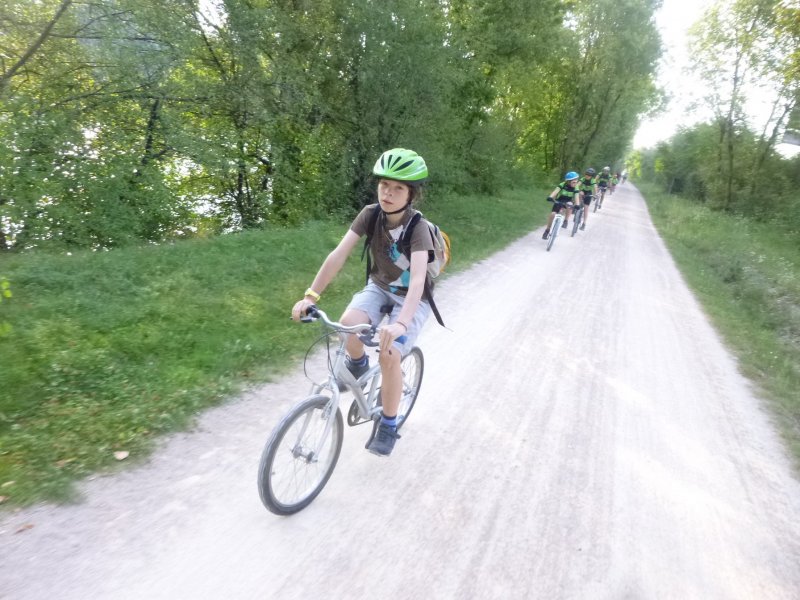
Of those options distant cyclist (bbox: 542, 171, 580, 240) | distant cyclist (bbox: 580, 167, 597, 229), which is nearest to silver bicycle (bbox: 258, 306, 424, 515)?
distant cyclist (bbox: 542, 171, 580, 240)

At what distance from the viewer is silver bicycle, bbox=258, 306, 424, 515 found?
2.57 metres

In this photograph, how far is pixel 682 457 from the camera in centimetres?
393

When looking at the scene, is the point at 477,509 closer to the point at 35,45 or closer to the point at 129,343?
the point at 129,343

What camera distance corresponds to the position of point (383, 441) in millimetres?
3266

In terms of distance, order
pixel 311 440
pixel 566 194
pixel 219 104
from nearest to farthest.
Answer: pixel 311 440 < pixel 219 104 < pixel 566 194

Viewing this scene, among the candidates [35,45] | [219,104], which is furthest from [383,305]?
[219,104]

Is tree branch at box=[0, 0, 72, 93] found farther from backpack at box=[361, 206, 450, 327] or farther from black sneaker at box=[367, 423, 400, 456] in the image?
black sneaker at box=[367, 423, 400, 456]

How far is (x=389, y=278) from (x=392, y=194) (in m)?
0.62

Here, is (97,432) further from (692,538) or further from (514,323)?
(514,323)

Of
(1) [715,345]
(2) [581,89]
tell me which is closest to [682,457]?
(1) [715,345]

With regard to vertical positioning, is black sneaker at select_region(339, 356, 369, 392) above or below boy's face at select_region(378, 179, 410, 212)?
below

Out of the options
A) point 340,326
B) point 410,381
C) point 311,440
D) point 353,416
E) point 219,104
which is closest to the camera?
point 340,326

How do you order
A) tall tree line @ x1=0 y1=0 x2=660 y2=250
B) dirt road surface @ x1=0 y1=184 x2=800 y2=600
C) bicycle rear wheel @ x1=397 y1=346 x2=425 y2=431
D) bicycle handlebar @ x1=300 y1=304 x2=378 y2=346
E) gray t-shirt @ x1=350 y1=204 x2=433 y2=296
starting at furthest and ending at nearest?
tall tree line @ x1=0 y1=0 x2=660 y2=250 < bicycle rear wheel @ x1=397 y1=346 x2=425 y2=431 < gray t-shirt @ x1=350 y1=204 x2=433 y2=296 < bicycle handlebar @ x1=300 y1=304 x2=378 y2=346 < dirt road surface @ x1=0 y1=184 x2=800 y2=600

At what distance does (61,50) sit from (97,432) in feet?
24.9
